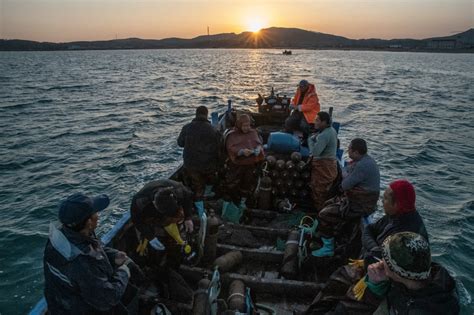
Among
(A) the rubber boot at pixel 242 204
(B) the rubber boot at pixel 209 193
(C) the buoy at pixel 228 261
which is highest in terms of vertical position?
(C) the buoy at pixel 228 261

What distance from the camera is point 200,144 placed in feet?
25.6

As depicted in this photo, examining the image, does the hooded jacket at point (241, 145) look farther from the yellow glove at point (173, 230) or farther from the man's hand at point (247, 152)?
the yellow glove at point (173, 230)

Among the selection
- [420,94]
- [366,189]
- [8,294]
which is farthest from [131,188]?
[420,94]

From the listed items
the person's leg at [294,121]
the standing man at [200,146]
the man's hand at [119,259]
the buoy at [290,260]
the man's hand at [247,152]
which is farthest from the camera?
the person's leg at [294,121]

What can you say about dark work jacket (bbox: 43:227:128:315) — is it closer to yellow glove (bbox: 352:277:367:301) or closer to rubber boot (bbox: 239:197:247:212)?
yellow glove (bbox: 352:277:367:301)

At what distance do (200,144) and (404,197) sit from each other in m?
4.48

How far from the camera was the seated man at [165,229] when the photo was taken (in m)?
5.38

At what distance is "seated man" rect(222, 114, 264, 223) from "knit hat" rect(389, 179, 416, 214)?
12.5 ft

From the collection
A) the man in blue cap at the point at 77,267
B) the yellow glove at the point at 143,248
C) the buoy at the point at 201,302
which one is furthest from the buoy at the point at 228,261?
the man in blue cap at the point at 77,267

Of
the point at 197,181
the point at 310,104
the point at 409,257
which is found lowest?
the point at 197,181

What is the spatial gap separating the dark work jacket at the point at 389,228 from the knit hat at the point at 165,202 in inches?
105

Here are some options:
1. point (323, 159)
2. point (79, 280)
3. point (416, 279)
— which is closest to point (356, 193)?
point (323, 159)

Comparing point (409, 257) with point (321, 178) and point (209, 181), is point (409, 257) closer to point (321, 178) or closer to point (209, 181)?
point (321, 178)

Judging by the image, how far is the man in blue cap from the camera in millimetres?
3633
